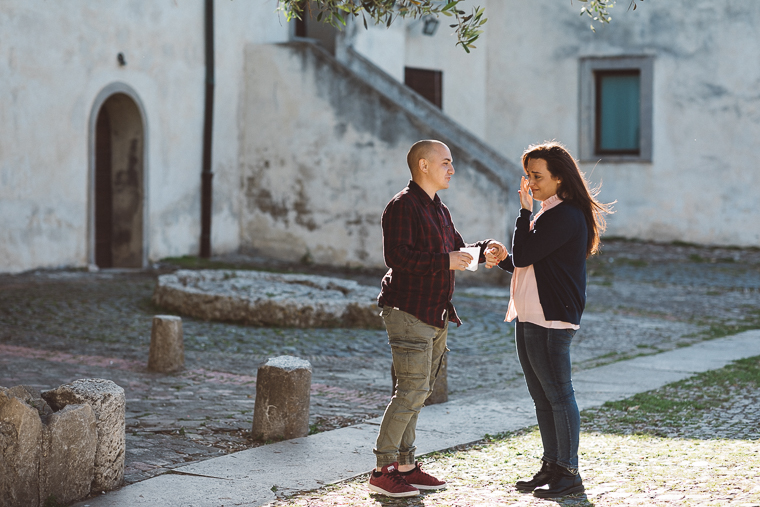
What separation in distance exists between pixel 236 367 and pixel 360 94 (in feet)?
26.1

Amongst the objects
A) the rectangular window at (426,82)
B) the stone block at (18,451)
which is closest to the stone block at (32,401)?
the stone block at (18,451)

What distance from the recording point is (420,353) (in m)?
4.32

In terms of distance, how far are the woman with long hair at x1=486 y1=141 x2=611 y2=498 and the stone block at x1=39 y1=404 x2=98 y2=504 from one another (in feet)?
6.43

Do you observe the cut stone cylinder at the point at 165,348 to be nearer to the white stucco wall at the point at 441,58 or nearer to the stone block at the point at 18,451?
the stone block at the point at 18,451

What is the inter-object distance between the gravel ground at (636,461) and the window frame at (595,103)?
1371 cm

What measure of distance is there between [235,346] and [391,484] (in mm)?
4481

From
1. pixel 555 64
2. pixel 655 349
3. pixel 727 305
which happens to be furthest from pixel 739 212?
pixel 655 349

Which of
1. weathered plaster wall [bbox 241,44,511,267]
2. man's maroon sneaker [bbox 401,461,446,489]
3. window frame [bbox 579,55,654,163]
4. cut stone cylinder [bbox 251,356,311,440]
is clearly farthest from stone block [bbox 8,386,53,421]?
window frame [bbox 579,55,654,163]

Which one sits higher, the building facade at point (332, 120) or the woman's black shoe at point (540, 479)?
the building facade at point (332, 120)

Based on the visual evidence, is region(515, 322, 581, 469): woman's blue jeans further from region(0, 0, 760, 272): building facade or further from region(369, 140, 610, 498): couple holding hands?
region(0, 0, 760, 272): building facade

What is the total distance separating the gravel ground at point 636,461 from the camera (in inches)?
167

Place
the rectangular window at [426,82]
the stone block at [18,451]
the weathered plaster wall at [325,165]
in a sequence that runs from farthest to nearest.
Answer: the rectangular window at [426,82], the weathered plaster wall at [325,165], the stone block at [18,451]

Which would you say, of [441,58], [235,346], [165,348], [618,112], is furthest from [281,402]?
[618,112]

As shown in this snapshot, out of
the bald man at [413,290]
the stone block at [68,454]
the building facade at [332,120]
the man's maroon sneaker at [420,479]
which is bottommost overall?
the man's maroon sneaker at [420,479]
